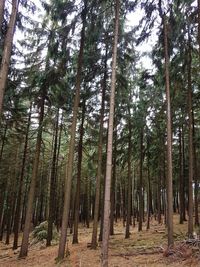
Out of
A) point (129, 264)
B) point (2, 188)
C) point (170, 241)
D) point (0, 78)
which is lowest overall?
point (129, 264)

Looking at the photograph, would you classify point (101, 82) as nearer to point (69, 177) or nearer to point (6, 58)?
point (69, 177)

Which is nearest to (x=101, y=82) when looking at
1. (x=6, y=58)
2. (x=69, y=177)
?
(x=69, y=177)

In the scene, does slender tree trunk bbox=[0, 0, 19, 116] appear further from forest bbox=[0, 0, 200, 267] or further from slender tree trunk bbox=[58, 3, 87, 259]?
slender tree trunk bbox=[58, 3, 87, 259]

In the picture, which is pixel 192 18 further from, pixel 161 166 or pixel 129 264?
pixel 161 166

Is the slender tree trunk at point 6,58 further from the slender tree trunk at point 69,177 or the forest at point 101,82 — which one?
the slender tree trunk at point 69,177

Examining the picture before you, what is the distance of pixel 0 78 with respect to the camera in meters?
9.70

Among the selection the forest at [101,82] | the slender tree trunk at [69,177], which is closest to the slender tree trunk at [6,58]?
the forest at [101,82]

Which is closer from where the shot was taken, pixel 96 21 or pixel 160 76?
pixel 96 21

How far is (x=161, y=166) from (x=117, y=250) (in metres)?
15.6

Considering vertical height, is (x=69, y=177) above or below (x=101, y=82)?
below

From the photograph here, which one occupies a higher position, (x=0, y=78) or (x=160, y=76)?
(x=160, y=76)

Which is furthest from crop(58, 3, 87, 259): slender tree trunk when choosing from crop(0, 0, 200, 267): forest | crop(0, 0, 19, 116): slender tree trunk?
crop(0, 0, 19, 116): slender tree trunk

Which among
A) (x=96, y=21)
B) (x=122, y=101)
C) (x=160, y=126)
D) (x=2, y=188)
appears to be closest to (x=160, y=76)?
(x=122, y=101)

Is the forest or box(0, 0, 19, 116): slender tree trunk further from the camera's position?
the forest
